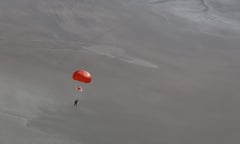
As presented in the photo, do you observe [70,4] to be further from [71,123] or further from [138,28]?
[71,123]

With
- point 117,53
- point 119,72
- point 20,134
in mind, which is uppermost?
point 117,53

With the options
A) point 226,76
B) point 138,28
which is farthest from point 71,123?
point 138,28

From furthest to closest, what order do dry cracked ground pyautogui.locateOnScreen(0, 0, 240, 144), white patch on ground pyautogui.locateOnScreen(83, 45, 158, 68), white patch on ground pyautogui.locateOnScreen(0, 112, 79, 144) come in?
1. white patch on ground pyautogui.locateOnScreen(83, 45, 158, 68)
2. dry cracked ground pyautogui.locateOnScreen(0, 0, 240, 144)
3. white patch on ground pyautogui.locateOnScreen(0, 112, 79, 144)

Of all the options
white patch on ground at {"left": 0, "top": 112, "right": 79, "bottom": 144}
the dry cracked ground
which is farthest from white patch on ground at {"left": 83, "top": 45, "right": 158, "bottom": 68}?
white patch on ground at {"left": 0, "top": 112, "right": 79, "bottom": 144}

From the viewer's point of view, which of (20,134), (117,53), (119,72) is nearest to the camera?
(20,134)

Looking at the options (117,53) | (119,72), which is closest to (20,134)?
(119,72)

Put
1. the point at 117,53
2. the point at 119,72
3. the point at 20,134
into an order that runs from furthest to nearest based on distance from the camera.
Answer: the point at 117,53
the point at 119,72
the point at 20,134

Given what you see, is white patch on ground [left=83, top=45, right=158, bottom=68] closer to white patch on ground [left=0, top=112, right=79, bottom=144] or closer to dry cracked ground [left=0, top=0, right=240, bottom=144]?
dry cracked ground [left=0, top=0, right=240, bottom=144]

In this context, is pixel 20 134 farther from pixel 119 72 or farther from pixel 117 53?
pixel 117 53
